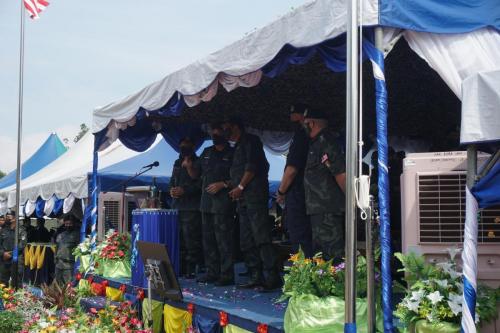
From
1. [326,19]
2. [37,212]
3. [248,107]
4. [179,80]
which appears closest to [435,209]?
[326,19]

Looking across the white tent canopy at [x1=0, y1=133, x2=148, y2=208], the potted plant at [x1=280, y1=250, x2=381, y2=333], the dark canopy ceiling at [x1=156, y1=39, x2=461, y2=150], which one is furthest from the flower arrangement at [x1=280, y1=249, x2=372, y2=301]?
the white tent canopy at [x1=0, y1=133, x2=148, y2=208]

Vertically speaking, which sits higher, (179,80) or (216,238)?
(179,80)

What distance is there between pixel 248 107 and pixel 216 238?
2.14 m

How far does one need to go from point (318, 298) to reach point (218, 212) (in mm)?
2735

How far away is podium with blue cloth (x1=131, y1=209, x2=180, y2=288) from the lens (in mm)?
6624

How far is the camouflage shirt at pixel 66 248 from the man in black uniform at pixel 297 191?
19.3 ft

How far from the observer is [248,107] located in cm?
773

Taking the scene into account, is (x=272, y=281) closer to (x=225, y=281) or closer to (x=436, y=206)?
(x=225, y=281)

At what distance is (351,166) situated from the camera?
3.07m

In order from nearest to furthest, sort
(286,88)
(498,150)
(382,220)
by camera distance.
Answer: (498,150)
(382,220)
(286,88)

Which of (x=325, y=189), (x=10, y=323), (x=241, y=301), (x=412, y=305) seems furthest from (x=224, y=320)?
(x=10, y=323)

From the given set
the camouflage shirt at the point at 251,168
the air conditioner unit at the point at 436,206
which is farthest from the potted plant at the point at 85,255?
the air conditioner unit at the point at 436,206

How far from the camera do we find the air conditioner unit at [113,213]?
907 centimetres

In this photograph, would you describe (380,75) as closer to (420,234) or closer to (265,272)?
(420,234)
